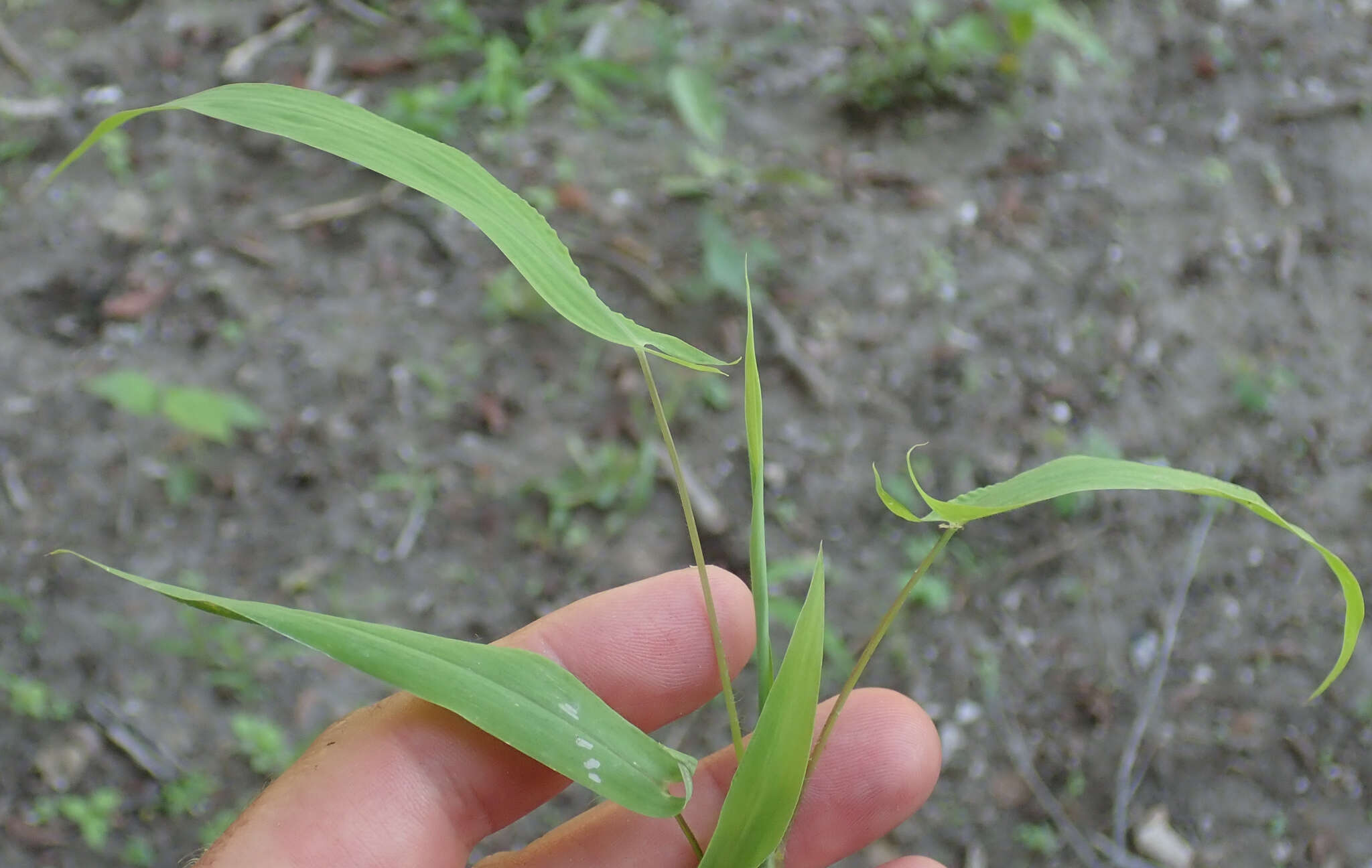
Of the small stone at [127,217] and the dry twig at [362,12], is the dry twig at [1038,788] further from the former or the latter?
the dry twig at [362,12]

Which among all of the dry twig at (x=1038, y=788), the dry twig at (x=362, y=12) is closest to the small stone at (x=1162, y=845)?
the dry twig at (x=1038, y=788)

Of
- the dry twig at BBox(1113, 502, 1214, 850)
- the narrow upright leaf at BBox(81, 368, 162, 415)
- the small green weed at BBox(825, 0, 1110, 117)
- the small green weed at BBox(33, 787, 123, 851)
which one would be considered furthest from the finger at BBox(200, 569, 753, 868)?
the small green weed at BBox(825, 0, 1110, 117)

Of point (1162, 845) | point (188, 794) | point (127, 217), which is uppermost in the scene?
point (127, 217)

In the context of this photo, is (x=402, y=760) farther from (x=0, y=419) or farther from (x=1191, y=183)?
(x=1191, y=183)

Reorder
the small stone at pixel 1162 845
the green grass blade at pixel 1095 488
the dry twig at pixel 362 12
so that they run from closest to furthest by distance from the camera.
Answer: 1. the green grass blade at pixel 1095 488
2. the small stone at pixel 1162 845
3. the dry twig at pixel 362 12

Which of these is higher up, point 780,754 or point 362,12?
point 362,12

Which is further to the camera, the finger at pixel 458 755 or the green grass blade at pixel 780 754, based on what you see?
the finger at pixel 458 755

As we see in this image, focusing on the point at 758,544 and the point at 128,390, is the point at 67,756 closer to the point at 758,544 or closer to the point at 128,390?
the point at 128,390

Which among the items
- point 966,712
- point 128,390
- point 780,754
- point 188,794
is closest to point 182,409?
point 128,390

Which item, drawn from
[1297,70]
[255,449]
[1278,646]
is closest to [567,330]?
[255,449]
